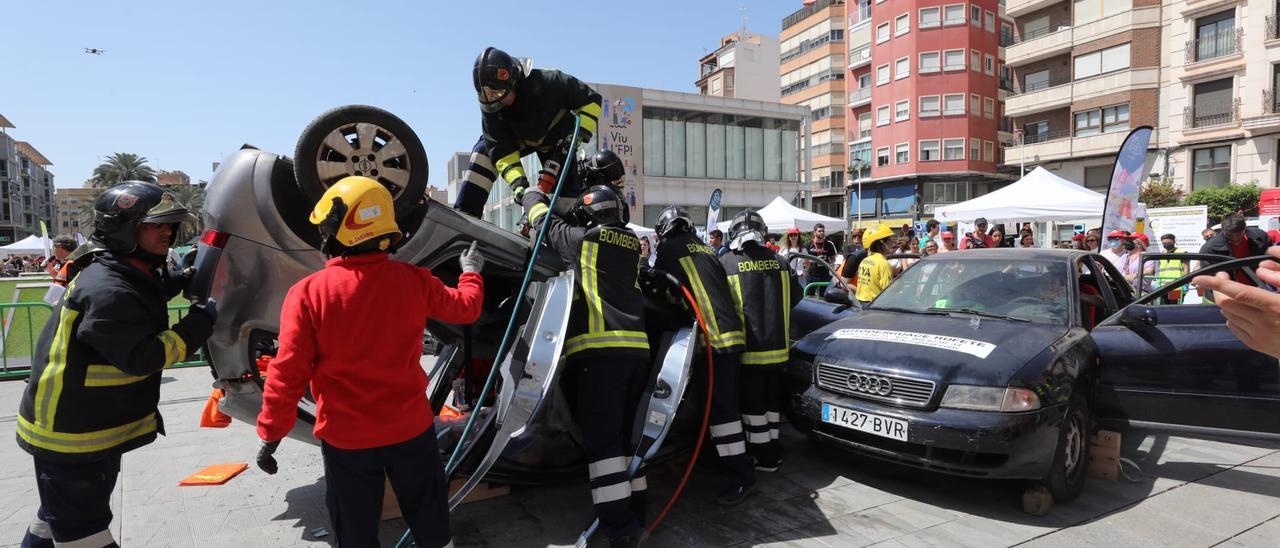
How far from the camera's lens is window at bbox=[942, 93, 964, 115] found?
43.1 m

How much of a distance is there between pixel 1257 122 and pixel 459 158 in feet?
118

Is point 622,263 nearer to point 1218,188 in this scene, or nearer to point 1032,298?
point 1032,298

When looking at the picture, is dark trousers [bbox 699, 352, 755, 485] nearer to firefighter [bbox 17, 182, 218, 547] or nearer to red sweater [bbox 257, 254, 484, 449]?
red sweater [bbox 257, 254, 484, 449]

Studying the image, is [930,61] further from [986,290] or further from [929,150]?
[986,290]

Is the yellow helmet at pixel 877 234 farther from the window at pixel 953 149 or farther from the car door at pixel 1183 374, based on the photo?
the window at pixel 953 149

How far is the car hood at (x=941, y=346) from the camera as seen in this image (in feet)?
12.6

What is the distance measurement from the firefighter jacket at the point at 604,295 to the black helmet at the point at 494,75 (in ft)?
3.89

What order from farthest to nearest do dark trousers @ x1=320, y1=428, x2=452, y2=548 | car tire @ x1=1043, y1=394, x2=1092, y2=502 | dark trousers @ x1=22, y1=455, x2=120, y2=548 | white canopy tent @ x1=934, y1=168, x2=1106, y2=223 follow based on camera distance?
1. white canopy tent @ x1=934, y1=168, x2=1106, y2=223
2. car tire @ x1=1043, y1=394, x2=1092, y2=502
3. dark trousers @ x1=22, y1=455, x2=120, y2=548
4. dark trousers @ x1=320, y1=428, x2=452, y2=548

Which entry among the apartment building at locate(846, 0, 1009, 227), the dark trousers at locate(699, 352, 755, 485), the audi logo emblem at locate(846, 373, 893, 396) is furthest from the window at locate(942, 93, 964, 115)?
the dark trousers at locate(699, 352, 755, 485)

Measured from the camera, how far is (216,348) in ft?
10.2

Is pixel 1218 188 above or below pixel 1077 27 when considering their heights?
below

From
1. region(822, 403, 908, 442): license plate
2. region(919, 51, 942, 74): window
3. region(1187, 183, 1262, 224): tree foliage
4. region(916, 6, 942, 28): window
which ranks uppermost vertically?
region(916, 6, 942, 28): window

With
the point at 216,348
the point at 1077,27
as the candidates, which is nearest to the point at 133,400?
the point at 216,348

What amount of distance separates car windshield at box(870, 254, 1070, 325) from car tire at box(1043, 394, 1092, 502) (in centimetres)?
62
